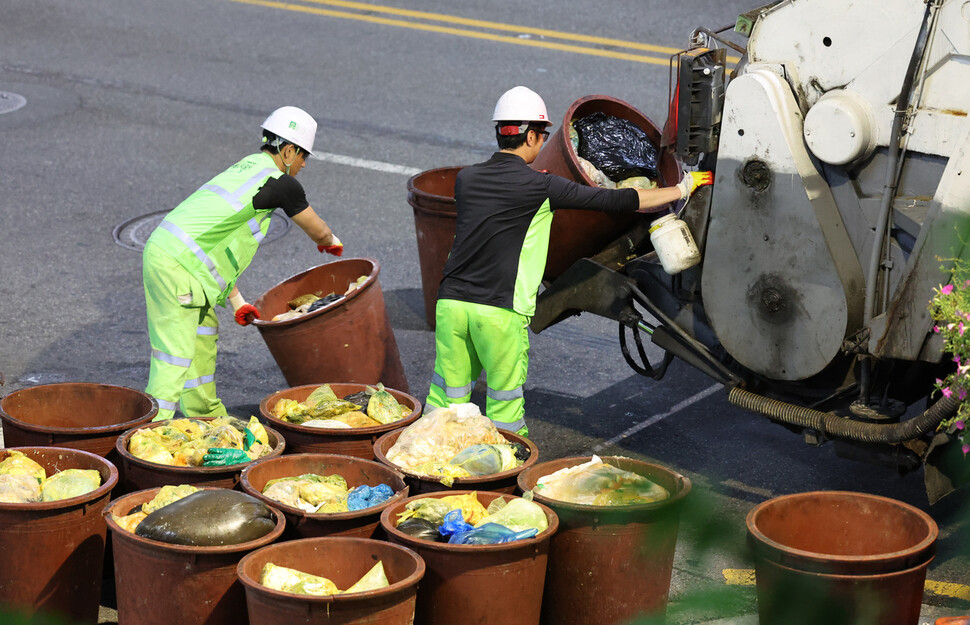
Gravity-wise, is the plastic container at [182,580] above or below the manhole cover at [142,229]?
below

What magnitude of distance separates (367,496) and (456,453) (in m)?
0.45

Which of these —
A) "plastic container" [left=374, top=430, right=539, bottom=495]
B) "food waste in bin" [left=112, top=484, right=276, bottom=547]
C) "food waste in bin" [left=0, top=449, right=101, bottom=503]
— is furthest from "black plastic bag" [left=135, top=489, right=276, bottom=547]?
"plastic container" [left=374, top=430, right=539, bottom=495]

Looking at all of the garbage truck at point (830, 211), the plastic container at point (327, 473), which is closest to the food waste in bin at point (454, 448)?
the plastic container at point (327, 473)

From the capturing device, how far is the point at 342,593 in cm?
343

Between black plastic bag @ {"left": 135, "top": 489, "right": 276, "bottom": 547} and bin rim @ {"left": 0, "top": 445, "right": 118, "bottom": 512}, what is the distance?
12.2 inches

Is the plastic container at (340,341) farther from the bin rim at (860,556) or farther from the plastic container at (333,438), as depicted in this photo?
the bin rim at (860,556)

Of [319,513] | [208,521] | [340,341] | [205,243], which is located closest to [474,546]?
[319,513]

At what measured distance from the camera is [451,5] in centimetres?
1413

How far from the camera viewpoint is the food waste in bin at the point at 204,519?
12.4 feet

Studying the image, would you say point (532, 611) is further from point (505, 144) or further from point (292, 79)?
point (292, 79)

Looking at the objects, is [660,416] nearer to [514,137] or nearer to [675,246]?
[675,246]

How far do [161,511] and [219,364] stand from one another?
9.54 feet

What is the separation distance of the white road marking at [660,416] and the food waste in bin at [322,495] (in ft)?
5.89

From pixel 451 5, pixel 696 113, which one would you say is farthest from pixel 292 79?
pixel 696 113
